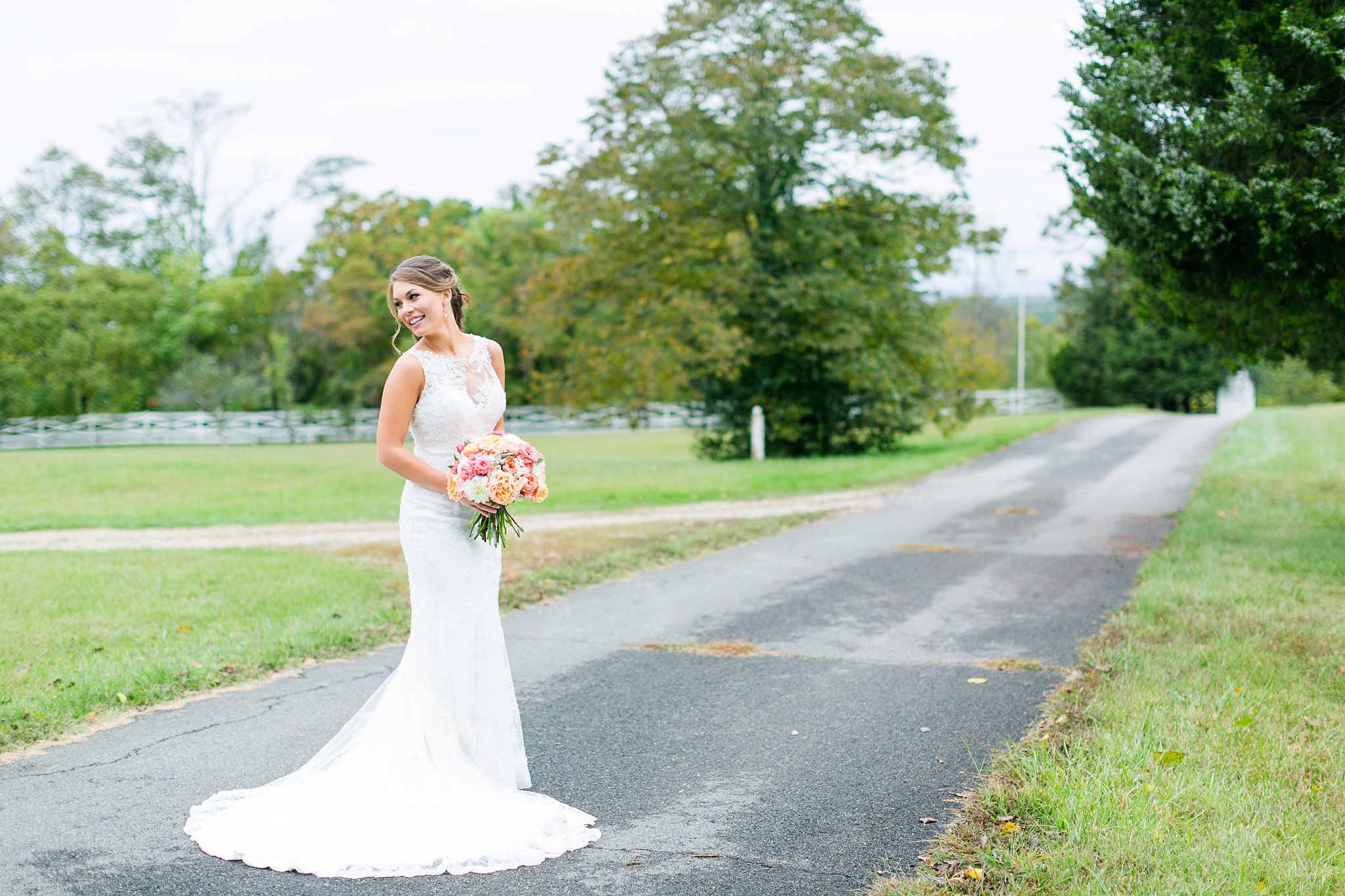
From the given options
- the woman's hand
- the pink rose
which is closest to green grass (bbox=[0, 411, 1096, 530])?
the woman's hand

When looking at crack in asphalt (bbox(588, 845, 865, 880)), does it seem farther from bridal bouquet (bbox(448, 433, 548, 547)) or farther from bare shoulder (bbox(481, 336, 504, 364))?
bare shoulder (bbox(481, 336, 504, 364))

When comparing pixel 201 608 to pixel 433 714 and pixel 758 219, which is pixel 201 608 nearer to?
pixel 433 714

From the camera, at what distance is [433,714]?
4414mm

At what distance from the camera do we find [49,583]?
9.48 m

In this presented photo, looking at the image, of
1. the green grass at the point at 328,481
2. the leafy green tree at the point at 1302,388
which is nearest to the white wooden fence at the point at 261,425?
the green grass at the point at 328,481

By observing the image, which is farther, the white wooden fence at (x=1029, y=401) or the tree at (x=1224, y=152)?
the white wooden fence at (x=1029, y=401)

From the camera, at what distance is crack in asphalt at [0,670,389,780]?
480 centimetres

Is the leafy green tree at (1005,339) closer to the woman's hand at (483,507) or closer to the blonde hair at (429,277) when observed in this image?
the blonde hair at (429,277)

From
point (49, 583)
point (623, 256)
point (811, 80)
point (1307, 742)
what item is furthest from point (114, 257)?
point (1307, 742)

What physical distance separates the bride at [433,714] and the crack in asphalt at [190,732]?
95cm

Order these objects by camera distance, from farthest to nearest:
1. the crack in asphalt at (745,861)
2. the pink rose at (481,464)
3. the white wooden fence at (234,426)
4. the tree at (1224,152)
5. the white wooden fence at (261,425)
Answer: the white wooden fence at (261,425) → the white wooden fence at (234,426) → the tree at (1224,152) → the pink rose at (481,464) → the crack in asphalt at (745,861)

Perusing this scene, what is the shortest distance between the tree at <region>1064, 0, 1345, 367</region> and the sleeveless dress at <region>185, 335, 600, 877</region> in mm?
6447

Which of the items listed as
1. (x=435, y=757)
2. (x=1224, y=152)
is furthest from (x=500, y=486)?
(x=1224, y=152)

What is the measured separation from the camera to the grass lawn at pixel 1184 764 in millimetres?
3604
